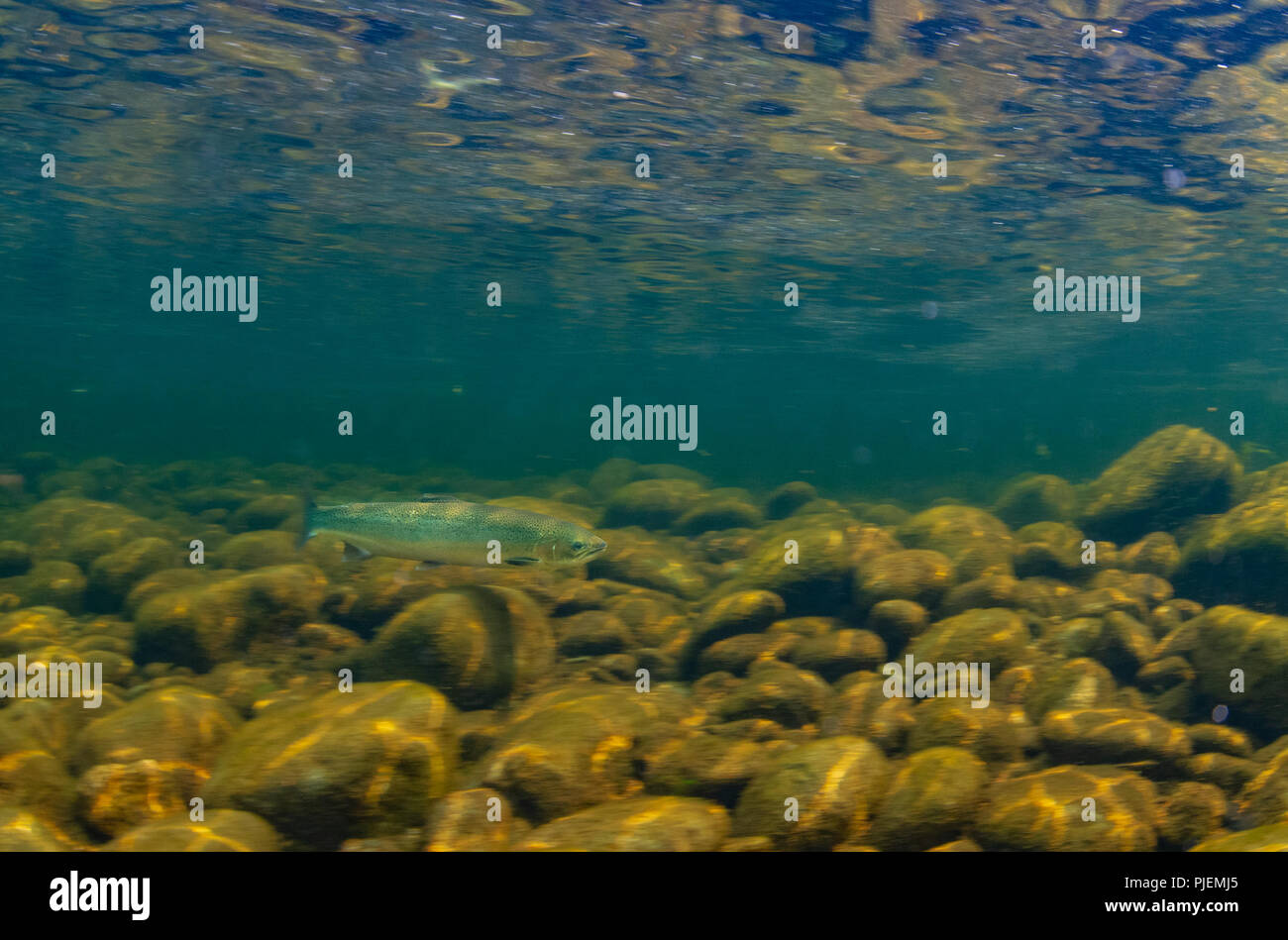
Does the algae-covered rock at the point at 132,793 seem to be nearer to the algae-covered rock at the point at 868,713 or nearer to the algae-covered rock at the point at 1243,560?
the algae-covered rock at the point at 868,713

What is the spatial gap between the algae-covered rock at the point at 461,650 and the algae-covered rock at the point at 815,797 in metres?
3.17

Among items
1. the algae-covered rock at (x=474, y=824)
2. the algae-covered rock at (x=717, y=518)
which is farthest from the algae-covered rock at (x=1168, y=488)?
the algae-covered rock at (x=474, y=824)

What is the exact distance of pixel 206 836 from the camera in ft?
16.4

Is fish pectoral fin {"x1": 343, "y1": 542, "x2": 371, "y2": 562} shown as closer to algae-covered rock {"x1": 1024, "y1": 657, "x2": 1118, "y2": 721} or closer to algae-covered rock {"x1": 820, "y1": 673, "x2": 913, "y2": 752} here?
algae-covered rock {"x1": 820, "y1": 673, "x2": 913, "y2": 752}

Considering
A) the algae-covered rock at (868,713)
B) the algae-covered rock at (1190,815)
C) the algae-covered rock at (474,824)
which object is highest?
the algae-covered rock at (868,713)

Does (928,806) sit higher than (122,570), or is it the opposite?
(122,570)

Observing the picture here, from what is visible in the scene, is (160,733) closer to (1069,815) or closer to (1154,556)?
(1069,815)

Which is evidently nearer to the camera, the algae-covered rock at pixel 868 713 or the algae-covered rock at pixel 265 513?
the algae-covered rock at pixel 868 713

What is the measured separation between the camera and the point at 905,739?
6.89m

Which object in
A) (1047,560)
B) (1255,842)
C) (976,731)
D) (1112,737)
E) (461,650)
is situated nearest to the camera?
(1255,842)

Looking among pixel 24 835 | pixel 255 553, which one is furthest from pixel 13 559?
pixel 24 835

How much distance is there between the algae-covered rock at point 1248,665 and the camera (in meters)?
7.02

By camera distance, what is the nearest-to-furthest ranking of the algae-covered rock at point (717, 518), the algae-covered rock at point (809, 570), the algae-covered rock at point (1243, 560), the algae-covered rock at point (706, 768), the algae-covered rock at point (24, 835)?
the algae-covered rock at point (24, 835) → the algae-covered rock at point (706, 768) → the algae-covered rock at point (1243, 560) → the algae-covered rock at point (809, 570) → the algae-covered rock at point (717, 518)

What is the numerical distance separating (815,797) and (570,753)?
6.12 feet
